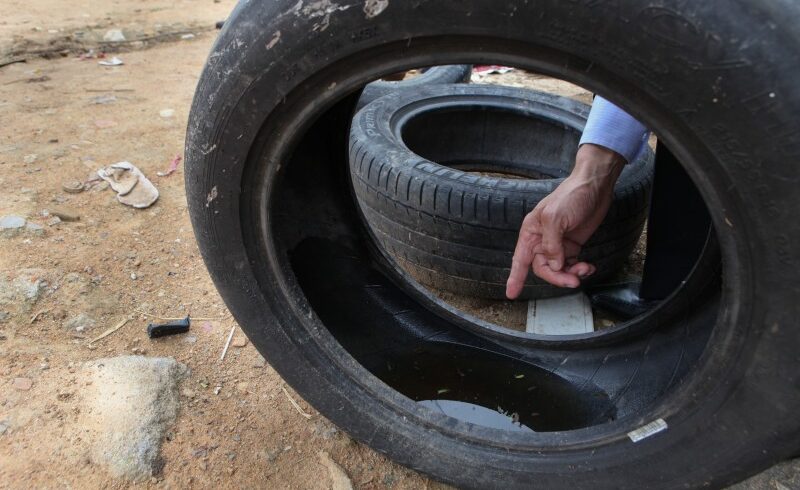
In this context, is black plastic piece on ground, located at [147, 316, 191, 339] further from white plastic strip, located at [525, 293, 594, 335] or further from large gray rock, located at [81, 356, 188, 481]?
white plastic strip, located at [525, 293, 594, 335]

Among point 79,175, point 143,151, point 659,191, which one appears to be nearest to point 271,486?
point 659,191

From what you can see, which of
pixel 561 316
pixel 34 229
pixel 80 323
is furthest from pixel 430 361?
pixel 34 229

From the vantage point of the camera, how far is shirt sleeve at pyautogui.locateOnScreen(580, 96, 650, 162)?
1.78m

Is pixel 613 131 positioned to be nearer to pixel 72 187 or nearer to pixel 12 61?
pixel 72 187

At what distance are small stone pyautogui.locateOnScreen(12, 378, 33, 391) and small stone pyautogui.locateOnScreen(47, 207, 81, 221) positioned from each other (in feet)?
3.39

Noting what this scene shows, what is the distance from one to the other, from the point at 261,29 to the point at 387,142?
54.1 inches

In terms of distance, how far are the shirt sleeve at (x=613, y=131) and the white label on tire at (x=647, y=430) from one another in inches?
35.4

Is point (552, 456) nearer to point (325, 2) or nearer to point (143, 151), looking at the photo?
point (325, 2)

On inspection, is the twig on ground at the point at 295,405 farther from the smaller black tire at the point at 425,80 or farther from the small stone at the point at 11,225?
the smaller black tire at the point at 425,80

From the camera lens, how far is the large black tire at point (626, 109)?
879mm

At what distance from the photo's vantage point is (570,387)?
72.6 inches

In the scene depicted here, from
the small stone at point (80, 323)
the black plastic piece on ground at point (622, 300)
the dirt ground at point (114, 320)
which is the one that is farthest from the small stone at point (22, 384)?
the black plastic piece on ground at point (622, 300)

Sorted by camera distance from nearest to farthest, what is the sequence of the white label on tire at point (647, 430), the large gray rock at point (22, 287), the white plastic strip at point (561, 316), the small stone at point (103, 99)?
the white label on tire at point (647, 430) → the large gray rock at point (22, 287) → the white plastic strip at point (561, 316) → the small stone at point (103, 99)

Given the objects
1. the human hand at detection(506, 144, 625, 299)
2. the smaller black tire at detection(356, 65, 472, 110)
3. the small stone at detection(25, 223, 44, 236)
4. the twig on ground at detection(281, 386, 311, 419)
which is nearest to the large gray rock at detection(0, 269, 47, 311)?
the small stone at detection(25, 223, 44, 236)
